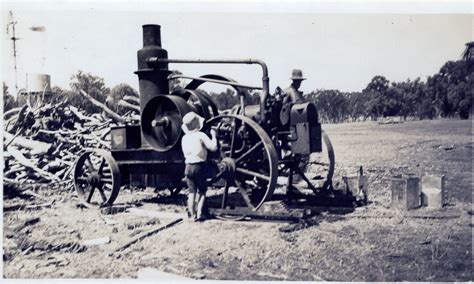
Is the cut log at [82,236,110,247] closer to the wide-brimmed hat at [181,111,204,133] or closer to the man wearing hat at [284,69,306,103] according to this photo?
the wide-brimmed hat at [181,111,204,133]

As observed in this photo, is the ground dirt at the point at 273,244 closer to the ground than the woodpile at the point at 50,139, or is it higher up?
closer to the ground

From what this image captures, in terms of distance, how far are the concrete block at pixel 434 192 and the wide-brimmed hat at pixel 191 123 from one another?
2915 millimetres

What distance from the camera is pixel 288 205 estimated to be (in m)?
6.84

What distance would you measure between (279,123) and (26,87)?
3.31 metres

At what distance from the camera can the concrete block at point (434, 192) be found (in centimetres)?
640

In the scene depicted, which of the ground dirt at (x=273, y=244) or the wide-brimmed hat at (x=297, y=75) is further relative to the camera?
the wide-brimmed hat at (x=297, y=75)

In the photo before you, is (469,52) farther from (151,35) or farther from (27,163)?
(27,163)

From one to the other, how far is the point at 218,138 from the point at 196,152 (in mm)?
572

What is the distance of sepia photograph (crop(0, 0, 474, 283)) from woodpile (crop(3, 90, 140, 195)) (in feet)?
0.60

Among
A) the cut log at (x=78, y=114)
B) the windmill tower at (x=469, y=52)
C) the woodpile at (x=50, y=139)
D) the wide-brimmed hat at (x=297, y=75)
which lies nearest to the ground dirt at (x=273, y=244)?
the windmill tower at (x=469, y=52)

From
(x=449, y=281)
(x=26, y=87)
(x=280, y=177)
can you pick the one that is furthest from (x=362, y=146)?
(x=26, y=87)

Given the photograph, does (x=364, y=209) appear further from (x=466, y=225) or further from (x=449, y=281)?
(x=449, y=281)

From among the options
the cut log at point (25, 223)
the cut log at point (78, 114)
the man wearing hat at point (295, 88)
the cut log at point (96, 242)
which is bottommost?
the cut log at point (96, 242)

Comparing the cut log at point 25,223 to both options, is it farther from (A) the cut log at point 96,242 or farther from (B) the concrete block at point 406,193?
(B) the concrete block at point 406,193
